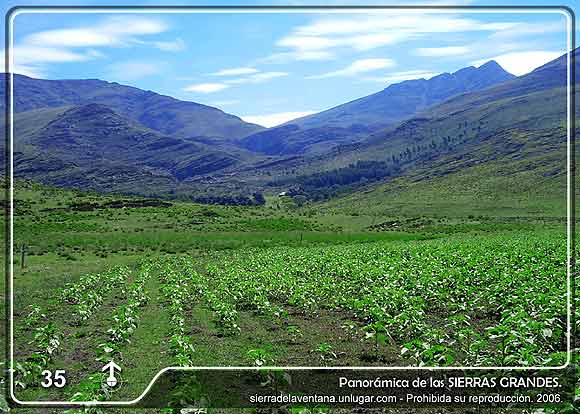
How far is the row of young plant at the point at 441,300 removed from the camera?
8336 millimetres

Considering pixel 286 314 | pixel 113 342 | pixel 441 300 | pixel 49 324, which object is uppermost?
pixel 49 324

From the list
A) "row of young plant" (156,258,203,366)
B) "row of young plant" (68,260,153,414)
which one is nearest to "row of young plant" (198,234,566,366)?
"row of young plant" (156,258,203,366)

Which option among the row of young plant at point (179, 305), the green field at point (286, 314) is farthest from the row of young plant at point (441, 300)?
the row of young plant at point (179, 305)

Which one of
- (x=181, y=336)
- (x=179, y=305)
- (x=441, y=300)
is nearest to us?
(x=181, y=336)

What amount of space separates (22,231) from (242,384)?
171 ft

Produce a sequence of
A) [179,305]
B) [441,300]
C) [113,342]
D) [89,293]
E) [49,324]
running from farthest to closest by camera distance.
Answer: [89,293] < [179,305] < [441,300] < [113,342] < [49,324]

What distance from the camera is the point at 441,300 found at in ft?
53.9

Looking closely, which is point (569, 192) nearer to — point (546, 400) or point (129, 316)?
point (546, 400)

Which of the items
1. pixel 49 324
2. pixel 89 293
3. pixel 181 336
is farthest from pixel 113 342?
pixel 89 293

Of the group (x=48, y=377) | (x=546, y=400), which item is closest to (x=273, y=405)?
(x=48, y=377)

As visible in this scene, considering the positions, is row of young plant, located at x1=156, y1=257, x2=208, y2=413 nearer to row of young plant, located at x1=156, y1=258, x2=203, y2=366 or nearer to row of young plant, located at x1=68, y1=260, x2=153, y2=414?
row of young plant, located at x1=156, y1=258, x2=203, y2=366

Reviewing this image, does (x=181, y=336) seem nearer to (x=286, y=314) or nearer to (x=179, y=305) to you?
(x=286, y=314)

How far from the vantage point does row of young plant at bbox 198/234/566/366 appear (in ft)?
27.3

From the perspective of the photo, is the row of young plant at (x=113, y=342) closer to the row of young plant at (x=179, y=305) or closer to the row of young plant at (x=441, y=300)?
the row of young plant at (x=179, y=305)
